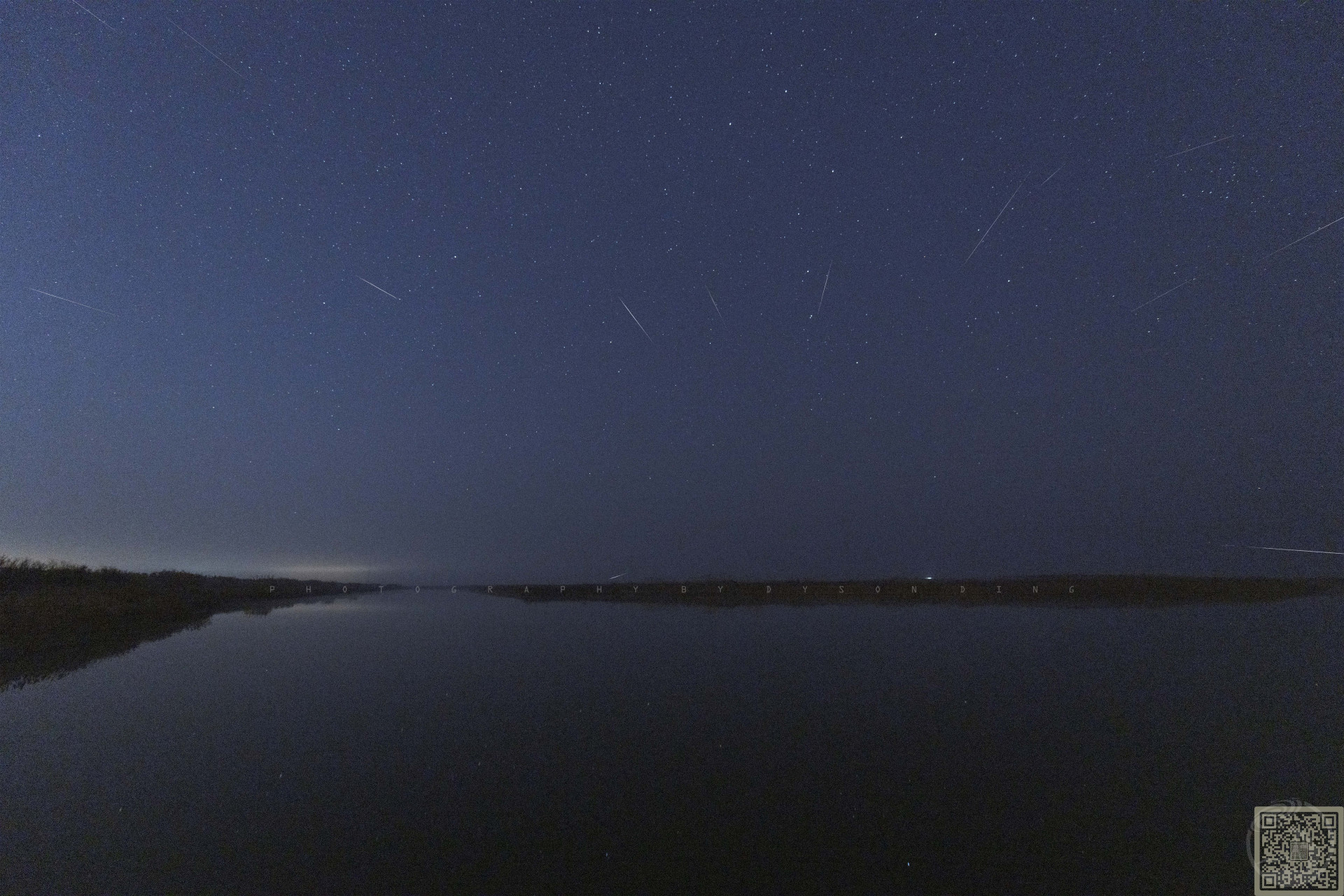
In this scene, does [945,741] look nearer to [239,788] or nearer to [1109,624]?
[239,788]

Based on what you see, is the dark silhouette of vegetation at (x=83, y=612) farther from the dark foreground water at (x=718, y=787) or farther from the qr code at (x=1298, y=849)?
the qr code at (x=1298, y=849)

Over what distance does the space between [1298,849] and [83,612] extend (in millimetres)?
40914

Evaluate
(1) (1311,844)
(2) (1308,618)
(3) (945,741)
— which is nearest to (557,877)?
(3) (945,741)

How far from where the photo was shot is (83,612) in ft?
95.5

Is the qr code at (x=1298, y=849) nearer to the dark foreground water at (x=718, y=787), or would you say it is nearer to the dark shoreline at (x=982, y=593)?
the dark foreground water at (x=718, y=787)

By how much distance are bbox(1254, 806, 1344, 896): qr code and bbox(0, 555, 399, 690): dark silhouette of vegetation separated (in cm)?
2711

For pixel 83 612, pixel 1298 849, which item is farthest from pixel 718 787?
pixel 83 612

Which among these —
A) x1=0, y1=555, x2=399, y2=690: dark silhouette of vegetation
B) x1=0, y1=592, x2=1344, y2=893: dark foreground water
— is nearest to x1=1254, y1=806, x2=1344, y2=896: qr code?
x1=0, y1=592, x2=1344, y2=893: dark foreground water

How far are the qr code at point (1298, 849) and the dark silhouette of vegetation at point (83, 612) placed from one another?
2711cm

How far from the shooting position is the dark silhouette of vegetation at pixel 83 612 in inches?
874

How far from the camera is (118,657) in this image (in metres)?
22.4

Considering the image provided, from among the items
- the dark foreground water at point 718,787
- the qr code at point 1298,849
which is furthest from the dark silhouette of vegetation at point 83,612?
the qr code at point 1298,849

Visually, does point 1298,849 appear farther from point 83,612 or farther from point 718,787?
point 83,612

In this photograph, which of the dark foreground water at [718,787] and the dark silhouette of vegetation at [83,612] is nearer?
the dark foreground water at [718,787]
